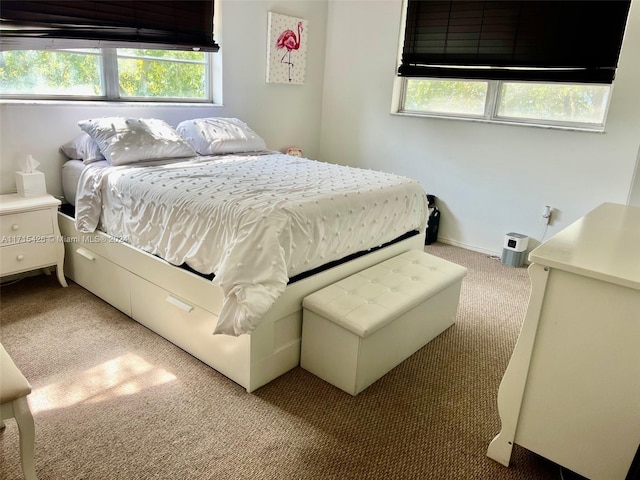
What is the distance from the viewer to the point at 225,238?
6.54ft

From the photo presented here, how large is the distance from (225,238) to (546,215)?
2618mm

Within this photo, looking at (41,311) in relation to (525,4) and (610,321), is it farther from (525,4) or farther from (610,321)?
(525,4)

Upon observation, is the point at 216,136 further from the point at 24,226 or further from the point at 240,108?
the point at 24,226

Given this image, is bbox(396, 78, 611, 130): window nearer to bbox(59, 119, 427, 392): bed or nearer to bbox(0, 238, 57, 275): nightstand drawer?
bbox(59, 119, 427, 392): bed

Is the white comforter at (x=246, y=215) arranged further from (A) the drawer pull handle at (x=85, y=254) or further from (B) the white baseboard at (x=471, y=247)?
(B) the white baseboard at (x=471, y=247)

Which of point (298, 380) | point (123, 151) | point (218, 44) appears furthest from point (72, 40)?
point (298, 380)

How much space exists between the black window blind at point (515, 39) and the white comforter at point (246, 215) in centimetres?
147

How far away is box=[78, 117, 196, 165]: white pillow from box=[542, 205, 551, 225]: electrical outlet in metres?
2.64

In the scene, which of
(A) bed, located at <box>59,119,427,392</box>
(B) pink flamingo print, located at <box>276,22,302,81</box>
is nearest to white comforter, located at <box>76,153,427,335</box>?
(A) bed, located at <box>59,119,427,392</box>

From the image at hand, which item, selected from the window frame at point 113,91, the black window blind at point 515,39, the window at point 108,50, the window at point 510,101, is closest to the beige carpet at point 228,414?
the window frame at point 113,91

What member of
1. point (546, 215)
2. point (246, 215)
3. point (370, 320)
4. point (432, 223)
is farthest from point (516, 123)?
point (246, 215)

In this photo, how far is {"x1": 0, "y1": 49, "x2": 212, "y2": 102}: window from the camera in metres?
2.81

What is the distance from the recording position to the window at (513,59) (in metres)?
3.16

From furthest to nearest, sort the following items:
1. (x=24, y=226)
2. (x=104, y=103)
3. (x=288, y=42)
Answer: (x=288, y=42) < (x=104, y=103) < (x=24, y=226)
